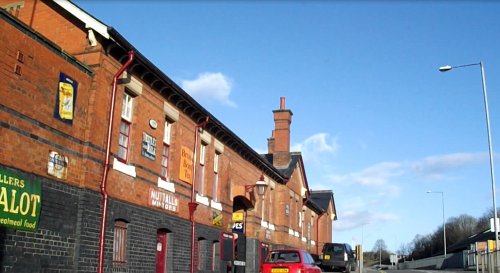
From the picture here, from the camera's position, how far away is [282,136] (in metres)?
34.5

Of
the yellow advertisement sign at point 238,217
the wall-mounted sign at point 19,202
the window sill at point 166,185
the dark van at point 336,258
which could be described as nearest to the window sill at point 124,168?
the window sill at point 166,185

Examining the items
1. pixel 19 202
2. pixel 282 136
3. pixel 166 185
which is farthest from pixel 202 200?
pixel 282 136

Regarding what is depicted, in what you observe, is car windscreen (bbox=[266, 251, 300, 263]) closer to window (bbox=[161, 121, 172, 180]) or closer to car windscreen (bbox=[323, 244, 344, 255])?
window (bbox=[161, 121, 172, 180])

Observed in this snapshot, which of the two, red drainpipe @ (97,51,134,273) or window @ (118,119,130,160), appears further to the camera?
window @ (118,119,130,160)

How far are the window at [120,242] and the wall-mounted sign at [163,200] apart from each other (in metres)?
1.43

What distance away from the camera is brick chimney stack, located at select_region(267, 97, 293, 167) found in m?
34.2

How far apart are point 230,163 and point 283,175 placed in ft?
28.4

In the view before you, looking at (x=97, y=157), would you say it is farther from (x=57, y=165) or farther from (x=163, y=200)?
(x=163, y=200)

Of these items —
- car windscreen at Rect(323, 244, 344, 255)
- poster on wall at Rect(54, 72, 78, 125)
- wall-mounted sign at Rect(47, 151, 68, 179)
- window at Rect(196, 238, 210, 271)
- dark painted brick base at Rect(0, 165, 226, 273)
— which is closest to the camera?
dark painted brick base at Rect(0, 165, 226, 273)

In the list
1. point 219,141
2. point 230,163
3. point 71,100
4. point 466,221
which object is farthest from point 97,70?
point 466,221

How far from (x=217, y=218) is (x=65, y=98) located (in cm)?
1010

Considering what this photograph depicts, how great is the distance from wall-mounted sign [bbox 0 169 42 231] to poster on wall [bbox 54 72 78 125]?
181cm

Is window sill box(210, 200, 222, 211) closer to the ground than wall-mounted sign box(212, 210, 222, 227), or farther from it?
farther from it

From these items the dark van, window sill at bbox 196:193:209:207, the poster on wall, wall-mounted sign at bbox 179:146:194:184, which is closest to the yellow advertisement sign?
window sill at bbox 196:193:209:207
